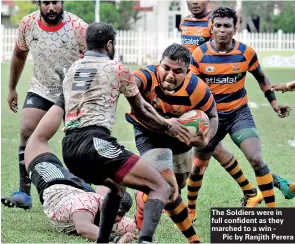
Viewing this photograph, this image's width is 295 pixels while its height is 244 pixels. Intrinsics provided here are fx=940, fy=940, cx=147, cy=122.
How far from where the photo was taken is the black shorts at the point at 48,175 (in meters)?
8.14

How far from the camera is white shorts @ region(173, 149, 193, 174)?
7.91 meters

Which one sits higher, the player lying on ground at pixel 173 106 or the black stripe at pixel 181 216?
the player lying on ground at pixel 173 106

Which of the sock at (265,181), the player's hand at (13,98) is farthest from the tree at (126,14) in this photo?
the sock at (265,181)

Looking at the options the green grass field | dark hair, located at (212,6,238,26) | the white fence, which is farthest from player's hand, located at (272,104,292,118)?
the white fence

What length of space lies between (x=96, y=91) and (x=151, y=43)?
34.9m

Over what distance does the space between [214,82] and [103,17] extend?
37660 millimetres

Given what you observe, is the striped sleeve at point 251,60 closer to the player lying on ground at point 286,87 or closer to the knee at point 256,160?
the player lying on ground at point 286,87

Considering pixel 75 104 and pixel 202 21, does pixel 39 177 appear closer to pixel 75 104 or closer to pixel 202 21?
pixel 75 104

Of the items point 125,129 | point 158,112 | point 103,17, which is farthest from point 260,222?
point 103,17

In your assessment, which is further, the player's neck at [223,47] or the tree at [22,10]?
the tree at [22,10]

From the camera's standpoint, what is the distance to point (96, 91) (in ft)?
22.4

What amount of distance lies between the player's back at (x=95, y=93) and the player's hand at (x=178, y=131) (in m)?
0.51

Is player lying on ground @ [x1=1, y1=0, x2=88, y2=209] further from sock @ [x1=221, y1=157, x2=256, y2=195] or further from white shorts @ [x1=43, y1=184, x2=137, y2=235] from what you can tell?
sock @ [x1=221, y1=157, x2=256, y2=195]

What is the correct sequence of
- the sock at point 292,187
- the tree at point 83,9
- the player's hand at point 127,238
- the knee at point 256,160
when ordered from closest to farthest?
the player's hand at point 127,238 → the knee at point 256,160 → the sock at point 292,187 → the tree at point 83,9
